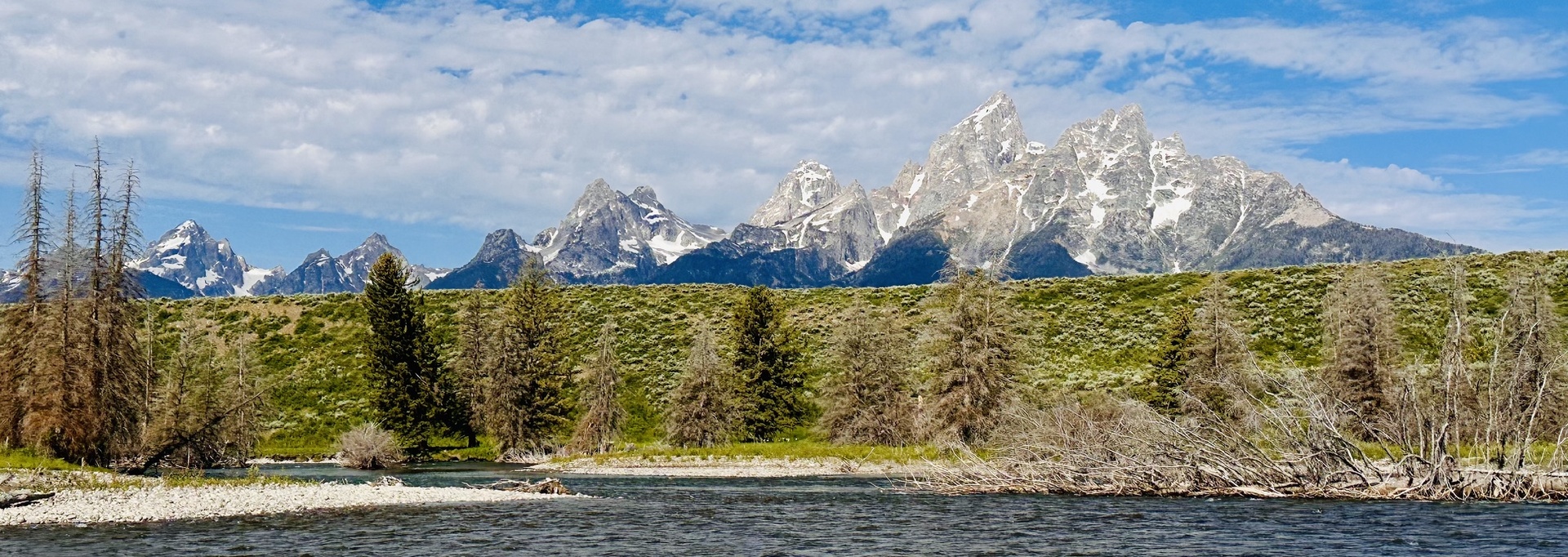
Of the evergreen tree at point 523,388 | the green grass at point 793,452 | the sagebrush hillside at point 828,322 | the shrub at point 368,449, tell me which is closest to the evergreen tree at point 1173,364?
the green grass at point 793,452

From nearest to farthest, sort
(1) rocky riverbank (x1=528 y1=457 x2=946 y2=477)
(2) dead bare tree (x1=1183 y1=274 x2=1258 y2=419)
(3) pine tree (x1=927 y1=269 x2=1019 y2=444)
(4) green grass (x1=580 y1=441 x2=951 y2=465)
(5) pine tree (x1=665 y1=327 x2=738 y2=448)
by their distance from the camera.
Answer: (2) dead bare tree (x1=1183 y1=274 x2=1258 y2=419)
(1) rocky riverbank (x1=528 y1=457 x2=946 y2=477)
(3) pine tree (x1=927 y1=269 x2=1019 y2=444)
(4) green grass (x1=580 y1=441 x2=951 y2=465)
(5) pine tree (x1=665 y1=327 x2=738 y2=448)

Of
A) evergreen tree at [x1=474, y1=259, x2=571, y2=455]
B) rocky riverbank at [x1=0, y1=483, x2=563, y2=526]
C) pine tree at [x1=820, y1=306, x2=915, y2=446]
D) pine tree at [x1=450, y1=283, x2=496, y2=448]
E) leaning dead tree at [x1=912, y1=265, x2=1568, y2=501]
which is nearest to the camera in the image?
rocky riverbank at [x1=0, y1=483, x2=563, y2=526]

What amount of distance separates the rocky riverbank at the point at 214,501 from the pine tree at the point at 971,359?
68.3 feet

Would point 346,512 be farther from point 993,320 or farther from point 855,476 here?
point 993,320

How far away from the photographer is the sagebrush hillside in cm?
6769

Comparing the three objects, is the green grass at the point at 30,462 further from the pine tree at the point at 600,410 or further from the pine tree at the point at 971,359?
the pine tree at the point at 971,359

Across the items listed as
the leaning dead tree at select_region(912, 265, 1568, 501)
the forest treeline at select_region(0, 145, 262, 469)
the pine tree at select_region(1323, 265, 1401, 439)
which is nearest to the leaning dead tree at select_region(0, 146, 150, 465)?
the forest treeline at select_region(0, 145, 262, 469)

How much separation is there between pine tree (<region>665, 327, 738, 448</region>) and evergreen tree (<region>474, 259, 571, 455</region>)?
8990 mm

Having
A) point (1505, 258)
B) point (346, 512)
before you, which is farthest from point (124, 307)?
point (1505, 258)

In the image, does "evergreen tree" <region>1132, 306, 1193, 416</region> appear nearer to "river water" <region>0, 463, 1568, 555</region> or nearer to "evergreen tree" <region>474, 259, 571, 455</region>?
"river water" <region>0, 463, 1568, 555</region>

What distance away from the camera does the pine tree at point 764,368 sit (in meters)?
57.9

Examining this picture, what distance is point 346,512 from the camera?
93.5ft

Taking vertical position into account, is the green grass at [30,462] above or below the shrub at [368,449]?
above

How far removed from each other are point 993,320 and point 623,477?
753 inches
